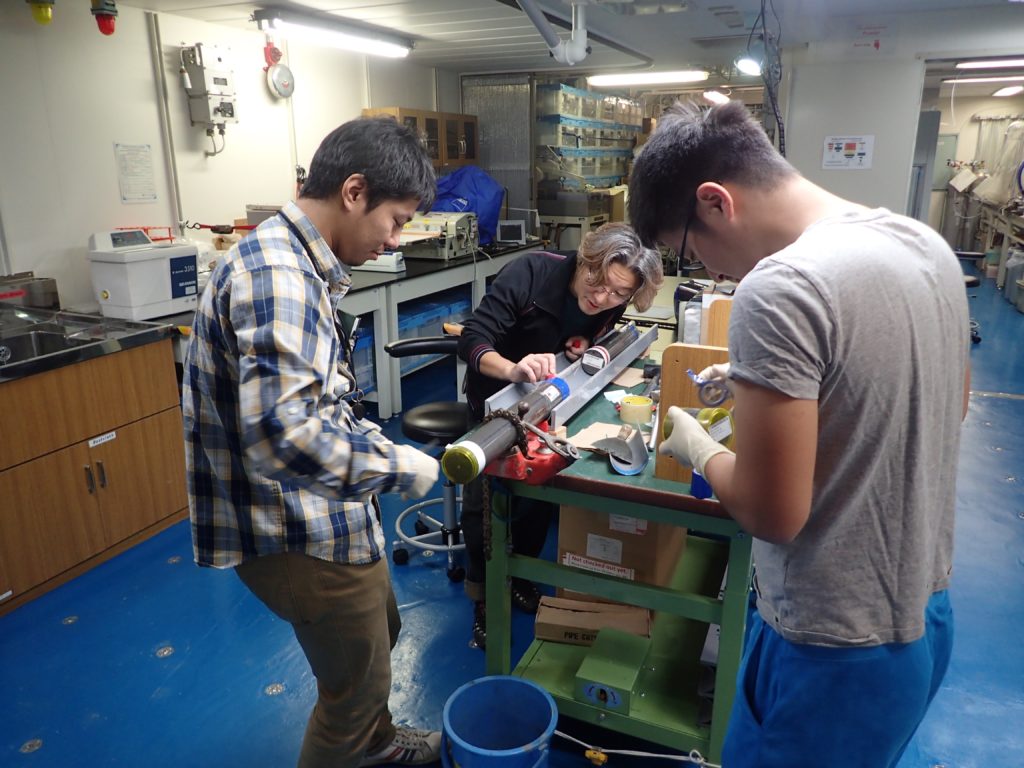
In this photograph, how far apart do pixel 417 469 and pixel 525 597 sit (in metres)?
1.44

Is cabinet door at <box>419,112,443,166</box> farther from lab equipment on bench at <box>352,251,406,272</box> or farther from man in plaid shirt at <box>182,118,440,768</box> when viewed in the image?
man in plaid shirt at <box>182,118,440,768</box>

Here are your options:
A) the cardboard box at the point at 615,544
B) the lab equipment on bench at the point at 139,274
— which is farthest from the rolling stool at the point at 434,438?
the lab equipment on bench at the point at 139,274

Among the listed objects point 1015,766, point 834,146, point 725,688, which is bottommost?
point 1015,766

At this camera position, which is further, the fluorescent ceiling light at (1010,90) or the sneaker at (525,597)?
the fluorescent ceiling light at (1010,90)

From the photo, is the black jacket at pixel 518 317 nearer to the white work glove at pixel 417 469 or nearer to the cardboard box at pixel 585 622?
the cardboard box at pixel 585 622

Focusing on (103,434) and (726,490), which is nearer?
(726,490)

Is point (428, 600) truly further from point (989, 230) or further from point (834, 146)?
point (989, 230)

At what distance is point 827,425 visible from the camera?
850 mm

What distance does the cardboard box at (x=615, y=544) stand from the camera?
74.5 inches

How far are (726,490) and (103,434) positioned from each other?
248 cm

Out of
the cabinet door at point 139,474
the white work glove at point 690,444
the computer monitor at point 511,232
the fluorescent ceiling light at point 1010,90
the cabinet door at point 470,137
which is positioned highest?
the fluorescent ceiling light at point 1010,90

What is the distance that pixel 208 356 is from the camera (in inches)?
45.6

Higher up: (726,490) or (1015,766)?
(726,490)

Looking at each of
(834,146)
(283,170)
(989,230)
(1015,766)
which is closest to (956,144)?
(989,230)
